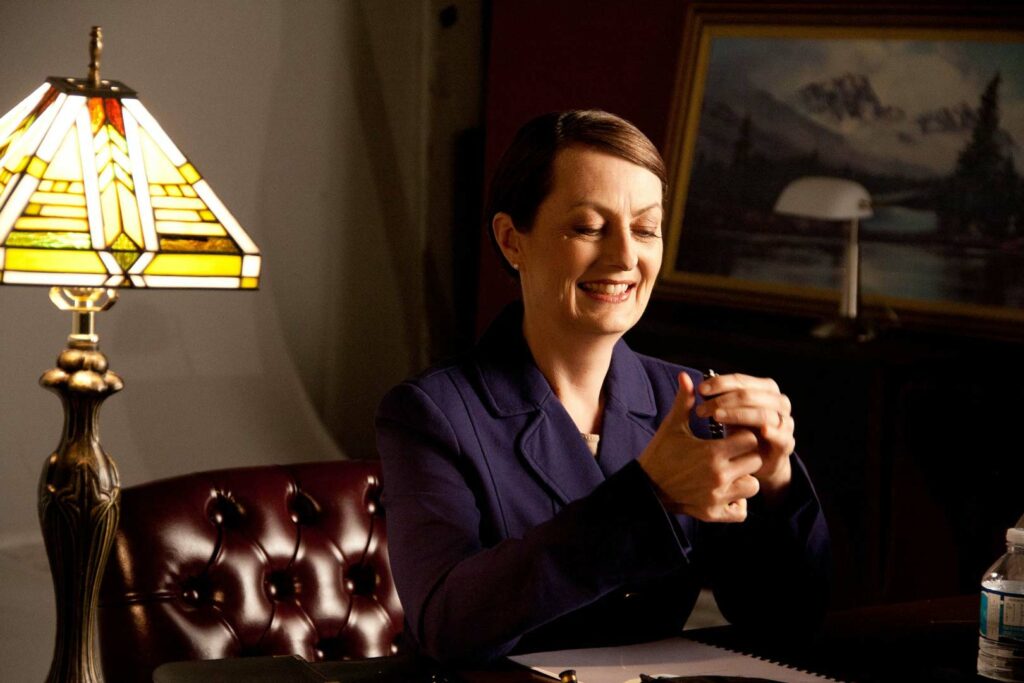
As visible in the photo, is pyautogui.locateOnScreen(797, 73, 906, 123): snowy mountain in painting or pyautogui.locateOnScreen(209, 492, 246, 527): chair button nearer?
pyautogui.locateOnScreen(209, 492, 246, 527): chair button

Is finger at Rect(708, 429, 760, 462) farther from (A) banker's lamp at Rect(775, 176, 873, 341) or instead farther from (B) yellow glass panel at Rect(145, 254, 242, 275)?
(A) banker's lamp at Rect(775, 176, 873, 341)

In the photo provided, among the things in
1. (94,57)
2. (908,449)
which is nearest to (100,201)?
(94,57)

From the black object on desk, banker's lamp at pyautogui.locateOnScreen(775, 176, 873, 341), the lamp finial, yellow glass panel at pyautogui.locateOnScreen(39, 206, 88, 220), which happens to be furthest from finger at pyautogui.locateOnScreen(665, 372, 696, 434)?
banker's lamp at pyautogui.locateOnScreen(775, 176, 873, 341)

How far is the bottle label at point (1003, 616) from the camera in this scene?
150 centimetres

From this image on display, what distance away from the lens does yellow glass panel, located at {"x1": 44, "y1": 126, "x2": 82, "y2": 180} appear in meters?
1.88

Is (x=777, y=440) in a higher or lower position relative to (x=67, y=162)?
lower

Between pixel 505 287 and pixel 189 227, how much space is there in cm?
340

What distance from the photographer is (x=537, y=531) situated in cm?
156

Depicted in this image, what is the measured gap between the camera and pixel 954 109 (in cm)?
417

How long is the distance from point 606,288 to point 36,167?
819 millimetres

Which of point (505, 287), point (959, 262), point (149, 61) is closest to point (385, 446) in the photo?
point (149, 61)

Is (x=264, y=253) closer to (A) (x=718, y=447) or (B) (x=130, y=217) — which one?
(B) (x=130, y=217)

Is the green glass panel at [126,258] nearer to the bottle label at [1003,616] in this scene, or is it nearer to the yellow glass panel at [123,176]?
the yellow glass panel at [123,176]

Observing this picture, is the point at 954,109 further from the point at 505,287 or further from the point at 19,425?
the point at 19,425
